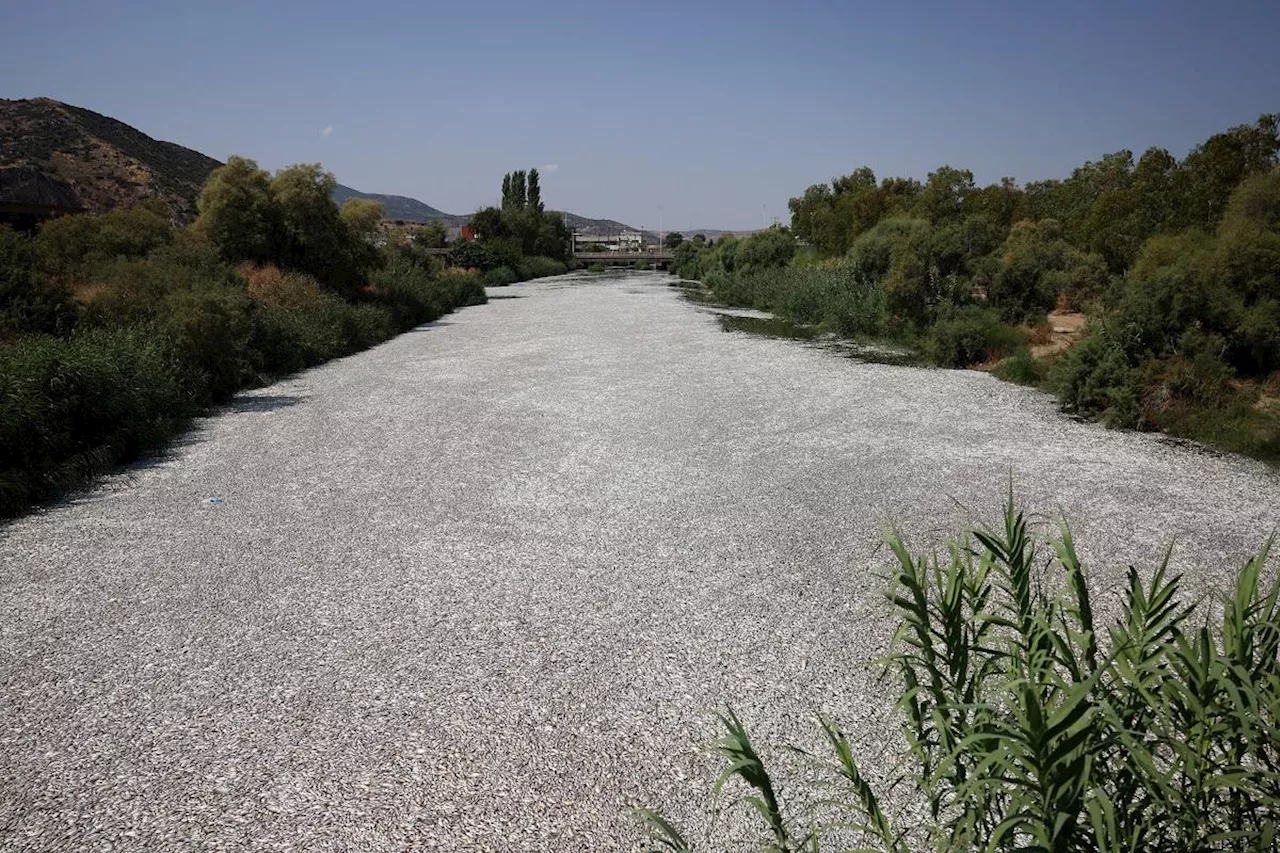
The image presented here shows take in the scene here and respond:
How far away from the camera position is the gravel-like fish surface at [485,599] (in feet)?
10.9

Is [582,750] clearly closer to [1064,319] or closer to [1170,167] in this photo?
[1064,319]

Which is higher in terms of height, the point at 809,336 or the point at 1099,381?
the point at 1099,381

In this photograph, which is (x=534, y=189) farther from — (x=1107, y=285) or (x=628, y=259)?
(x=1107, y=285)

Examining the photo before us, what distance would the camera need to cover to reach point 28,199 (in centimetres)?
2830

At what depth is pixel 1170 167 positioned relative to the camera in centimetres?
1975

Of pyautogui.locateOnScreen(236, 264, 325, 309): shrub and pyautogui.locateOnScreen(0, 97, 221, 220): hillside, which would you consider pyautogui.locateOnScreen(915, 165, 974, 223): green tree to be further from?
pyautogui.locateOnScreen(0, 97, 221, 220): hillside

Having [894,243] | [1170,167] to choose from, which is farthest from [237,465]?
[1170,167]

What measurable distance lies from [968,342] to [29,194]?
3149cm

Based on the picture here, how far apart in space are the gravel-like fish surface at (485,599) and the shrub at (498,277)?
3964 cm

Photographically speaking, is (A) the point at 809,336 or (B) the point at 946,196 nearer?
(A) the point at 809,336

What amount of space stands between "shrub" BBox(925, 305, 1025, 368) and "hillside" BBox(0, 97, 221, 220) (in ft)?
122

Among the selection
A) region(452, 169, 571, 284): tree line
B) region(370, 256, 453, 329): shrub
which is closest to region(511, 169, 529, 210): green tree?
region(452, 169, 571, 284): tree line

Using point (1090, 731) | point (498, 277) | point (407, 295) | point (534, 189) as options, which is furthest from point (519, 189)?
point (1090, 731)

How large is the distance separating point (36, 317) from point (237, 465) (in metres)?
3.87
